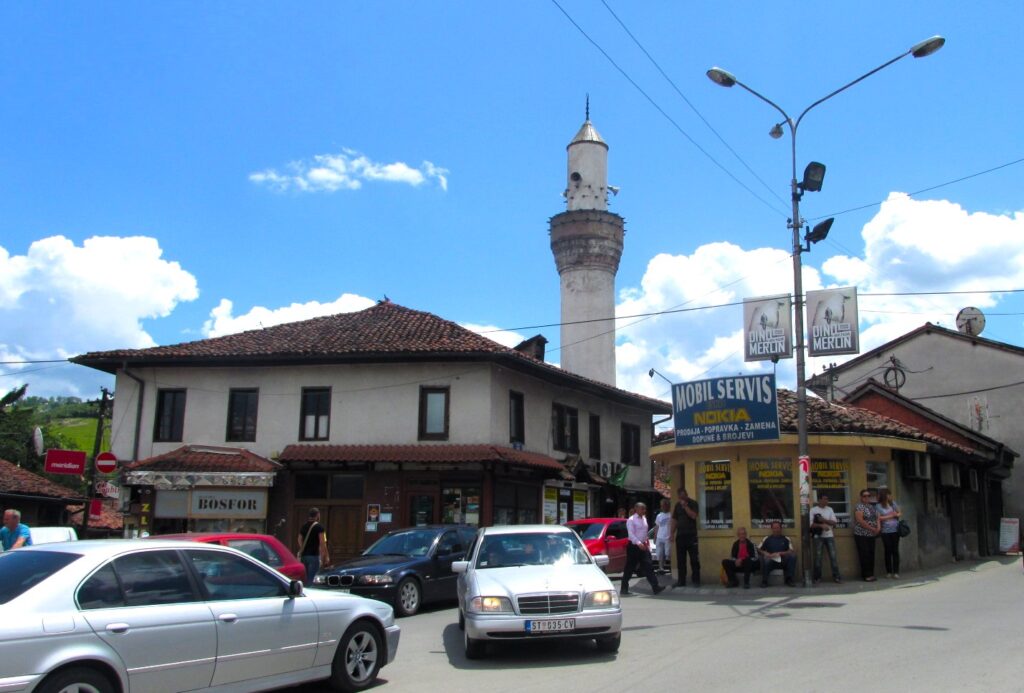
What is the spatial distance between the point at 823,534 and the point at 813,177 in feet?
21.7

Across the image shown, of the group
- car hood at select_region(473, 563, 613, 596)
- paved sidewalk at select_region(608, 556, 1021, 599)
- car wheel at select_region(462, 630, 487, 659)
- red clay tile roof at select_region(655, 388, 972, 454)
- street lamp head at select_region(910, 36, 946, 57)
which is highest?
street lamp head at select_region(910, 36, 946, 57)

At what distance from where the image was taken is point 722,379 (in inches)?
677

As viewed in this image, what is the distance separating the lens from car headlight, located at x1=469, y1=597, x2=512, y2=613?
31.0 ft

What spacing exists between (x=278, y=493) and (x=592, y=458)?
1125 cm

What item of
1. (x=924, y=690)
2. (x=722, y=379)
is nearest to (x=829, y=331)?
(x=722, y=379)

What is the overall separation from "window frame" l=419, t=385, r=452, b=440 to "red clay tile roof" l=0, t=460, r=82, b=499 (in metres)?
13.3

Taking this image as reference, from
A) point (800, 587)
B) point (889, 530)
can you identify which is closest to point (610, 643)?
point (800, 587)

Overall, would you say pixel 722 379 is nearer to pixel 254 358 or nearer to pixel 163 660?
pixel 163 660

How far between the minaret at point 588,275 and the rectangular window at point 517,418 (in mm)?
15384

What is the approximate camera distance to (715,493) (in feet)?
58.4

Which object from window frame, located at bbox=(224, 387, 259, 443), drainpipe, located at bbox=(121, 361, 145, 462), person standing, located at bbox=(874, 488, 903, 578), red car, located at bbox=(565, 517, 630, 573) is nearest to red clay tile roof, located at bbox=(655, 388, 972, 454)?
person standing, located at bbox=(874, 488, 903, 578)

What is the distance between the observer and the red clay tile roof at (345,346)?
25.3 m

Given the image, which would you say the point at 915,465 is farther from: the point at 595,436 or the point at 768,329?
the point at 595,436

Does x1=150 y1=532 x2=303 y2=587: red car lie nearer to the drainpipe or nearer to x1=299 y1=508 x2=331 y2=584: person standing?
x1=299 y1=508 x2=331 y2=584: person standing
